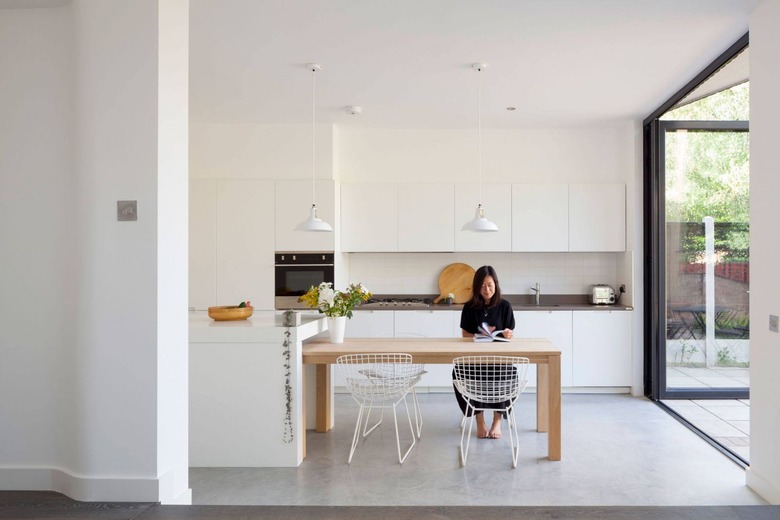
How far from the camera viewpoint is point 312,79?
488 cm

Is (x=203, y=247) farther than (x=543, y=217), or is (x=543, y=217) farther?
(x=543, y=217)

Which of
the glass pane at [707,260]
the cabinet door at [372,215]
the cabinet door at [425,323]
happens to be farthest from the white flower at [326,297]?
the glass pane at [707,260]

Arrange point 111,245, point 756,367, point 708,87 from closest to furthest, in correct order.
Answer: point 111,245
point 756,367
point 708,87

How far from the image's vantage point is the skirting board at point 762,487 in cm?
329

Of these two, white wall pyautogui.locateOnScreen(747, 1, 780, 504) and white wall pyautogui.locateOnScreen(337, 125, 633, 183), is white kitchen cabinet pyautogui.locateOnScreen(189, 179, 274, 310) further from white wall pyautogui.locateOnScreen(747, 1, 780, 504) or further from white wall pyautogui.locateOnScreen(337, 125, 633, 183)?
white wall pyautogui.locateOnScreen(747, 1, 780, 504)

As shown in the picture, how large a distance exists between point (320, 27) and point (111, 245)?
1.96 metres

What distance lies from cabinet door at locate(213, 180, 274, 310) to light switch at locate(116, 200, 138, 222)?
3.32 m

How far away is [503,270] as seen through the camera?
6.82 m

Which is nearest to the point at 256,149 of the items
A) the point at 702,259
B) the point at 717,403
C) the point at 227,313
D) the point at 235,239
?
the point at 235,239

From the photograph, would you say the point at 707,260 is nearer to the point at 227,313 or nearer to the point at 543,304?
the point at 543,304

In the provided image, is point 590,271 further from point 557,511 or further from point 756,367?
point 557,511

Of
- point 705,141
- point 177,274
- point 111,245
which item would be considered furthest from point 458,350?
point 705,141

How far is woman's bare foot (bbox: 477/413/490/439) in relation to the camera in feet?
15.2

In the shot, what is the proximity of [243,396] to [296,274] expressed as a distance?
7.56 feet
